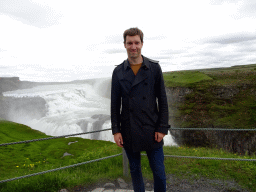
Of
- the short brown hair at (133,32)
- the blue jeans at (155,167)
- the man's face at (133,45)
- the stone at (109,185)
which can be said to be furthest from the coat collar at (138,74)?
the stone at (109,185)

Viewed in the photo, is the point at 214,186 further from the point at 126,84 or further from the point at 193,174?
the point at 126,84

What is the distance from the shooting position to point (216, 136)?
55.2 ft

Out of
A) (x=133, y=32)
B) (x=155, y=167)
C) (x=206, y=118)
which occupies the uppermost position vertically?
(x=133, y=32)

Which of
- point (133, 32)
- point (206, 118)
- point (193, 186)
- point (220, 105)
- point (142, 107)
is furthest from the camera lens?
point (220, 105)

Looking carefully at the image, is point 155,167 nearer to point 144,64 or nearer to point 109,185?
point 144,64

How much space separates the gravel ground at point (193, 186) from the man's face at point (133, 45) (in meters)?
2.83

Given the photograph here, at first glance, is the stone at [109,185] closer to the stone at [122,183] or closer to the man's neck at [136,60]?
the stone at [122,183]

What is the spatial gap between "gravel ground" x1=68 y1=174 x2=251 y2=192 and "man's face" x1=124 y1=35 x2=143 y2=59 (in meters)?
2.83

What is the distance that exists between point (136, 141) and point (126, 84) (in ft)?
2.36

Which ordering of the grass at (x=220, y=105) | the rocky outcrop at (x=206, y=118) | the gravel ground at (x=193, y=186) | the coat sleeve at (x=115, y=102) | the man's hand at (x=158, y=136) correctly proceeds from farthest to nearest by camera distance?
the grass at (x=220, y=105)
the rocky outcrop at (x=206, y=118)
the gravel ground at (x=193, y=186)
the coat sleeve at (x=115, y=102)
the man's hand at (x=158, y=136)

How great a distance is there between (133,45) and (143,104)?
0.71 metres

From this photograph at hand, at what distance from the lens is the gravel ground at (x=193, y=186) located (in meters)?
4.02

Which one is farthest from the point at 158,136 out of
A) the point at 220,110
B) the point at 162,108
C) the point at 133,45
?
the point at 220,110

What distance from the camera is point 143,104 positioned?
2.50m
